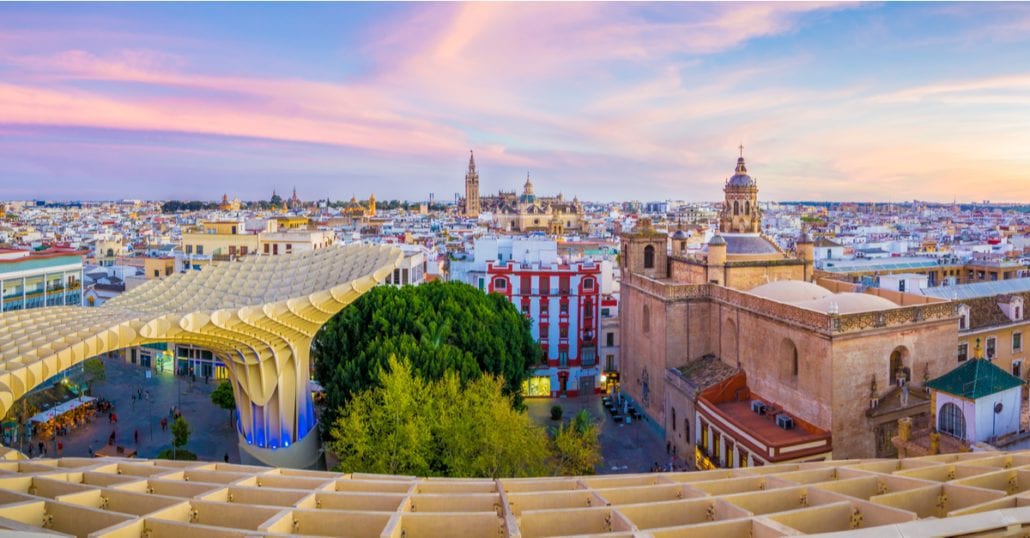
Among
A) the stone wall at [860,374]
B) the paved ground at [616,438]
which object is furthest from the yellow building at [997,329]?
the paved ground at [616,438]

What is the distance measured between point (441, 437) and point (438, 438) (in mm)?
308

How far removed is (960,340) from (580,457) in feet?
69.6

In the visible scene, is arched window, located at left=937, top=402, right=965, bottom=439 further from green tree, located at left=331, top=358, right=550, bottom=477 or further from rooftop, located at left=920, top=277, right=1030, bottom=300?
rooftop, located at left=920, top=277, right=1030, bottom=300

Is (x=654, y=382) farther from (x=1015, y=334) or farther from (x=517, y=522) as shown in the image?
(x=517, y=522)

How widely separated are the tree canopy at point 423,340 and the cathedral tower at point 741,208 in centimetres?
1549

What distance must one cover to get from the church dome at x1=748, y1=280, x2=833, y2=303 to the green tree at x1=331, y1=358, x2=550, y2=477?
14.8m

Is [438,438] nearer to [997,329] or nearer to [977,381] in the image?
[977,381]

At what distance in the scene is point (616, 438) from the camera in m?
36.7

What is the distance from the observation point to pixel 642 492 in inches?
451

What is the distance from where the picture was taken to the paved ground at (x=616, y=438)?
32969 millimetres

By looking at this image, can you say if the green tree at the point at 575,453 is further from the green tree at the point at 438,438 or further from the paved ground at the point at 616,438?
the paved ground at the point at 616,438

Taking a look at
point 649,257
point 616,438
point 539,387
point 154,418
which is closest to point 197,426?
point 154,418

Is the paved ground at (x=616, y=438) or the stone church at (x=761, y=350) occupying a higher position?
the stone church at (x=761, y=350)

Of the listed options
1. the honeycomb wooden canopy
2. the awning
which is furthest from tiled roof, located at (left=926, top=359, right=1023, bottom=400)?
the awning
